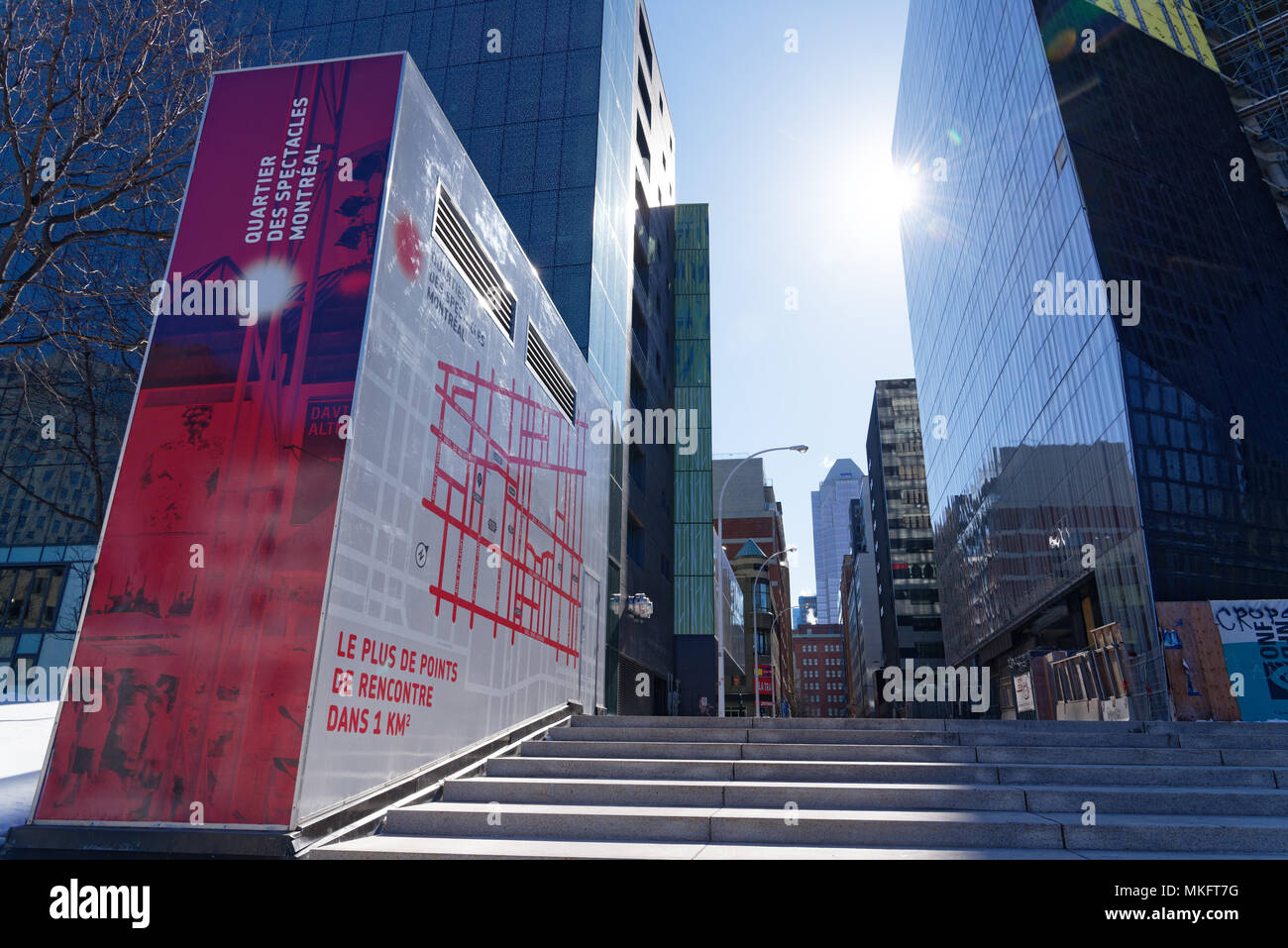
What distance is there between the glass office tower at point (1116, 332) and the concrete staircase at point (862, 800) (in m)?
17.6

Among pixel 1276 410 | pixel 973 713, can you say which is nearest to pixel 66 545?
pixel 1276 410

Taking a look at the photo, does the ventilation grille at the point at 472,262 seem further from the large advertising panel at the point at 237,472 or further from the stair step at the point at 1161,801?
the stair step at the point at 1161,801

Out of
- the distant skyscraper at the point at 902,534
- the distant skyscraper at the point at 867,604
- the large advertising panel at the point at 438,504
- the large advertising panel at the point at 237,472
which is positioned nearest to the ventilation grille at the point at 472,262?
the large advertising panel at the point at 438,504

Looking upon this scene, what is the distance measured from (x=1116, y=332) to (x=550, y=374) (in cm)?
2090

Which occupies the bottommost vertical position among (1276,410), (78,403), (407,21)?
(78,403)

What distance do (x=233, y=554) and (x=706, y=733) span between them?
623 centimetres

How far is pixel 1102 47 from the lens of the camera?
30.8 metres

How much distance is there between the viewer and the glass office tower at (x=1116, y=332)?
24234 millimetres

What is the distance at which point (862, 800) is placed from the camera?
6.86m

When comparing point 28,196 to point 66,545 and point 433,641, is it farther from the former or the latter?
point 66,545

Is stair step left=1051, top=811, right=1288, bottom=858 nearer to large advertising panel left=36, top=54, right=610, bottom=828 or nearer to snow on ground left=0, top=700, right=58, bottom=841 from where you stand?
large advertising panel left=36, top=54, right=610, bottom=828

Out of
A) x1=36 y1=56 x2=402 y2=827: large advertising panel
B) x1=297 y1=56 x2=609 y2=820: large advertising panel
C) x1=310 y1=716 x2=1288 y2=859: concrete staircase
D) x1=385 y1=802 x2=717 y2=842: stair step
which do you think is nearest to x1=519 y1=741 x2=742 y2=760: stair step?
x1=310 y1=716 x2=1288 y2=859: concrete staircase

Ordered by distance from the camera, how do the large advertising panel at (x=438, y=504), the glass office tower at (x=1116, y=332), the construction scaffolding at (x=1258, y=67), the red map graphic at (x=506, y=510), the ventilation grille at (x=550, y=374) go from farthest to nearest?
1. the construction scaffolding at (x=1258, y=67)
2. the glass office tower at (x=1116, y=332)
3. the ventilation grille at (x=550, y=374)
4. the red map graphic at (x=506, y=510)
5. the large advertising panel at (x=438, y=504)

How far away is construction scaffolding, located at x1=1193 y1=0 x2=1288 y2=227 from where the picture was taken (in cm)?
3566
